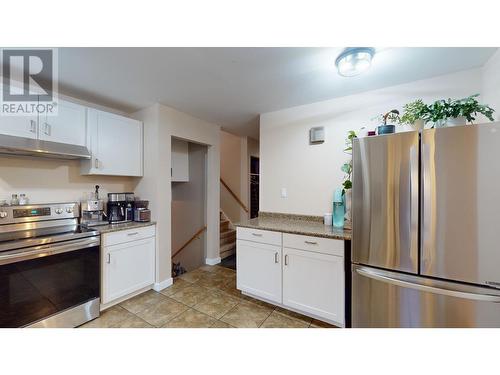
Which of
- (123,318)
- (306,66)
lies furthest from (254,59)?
(123,318)

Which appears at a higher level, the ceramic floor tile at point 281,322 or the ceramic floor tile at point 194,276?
the ceramic floor tile at point 194,276

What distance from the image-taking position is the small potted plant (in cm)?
154

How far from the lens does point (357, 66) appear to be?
1466mm

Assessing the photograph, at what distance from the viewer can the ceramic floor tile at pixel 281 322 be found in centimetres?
175

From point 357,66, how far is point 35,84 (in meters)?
2.79

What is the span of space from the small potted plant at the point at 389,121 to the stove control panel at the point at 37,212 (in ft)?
9.81

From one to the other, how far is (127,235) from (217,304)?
3.95 ft

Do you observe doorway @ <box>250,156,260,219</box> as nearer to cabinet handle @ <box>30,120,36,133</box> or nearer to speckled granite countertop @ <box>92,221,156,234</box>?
speckled granite countertop @ <box>92,221,156,234</box>

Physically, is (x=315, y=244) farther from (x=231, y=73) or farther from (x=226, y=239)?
(x=226, y=239)

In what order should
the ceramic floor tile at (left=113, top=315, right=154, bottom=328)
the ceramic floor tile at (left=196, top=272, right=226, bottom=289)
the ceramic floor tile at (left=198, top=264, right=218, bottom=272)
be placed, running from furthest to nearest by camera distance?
the ceramic floor tile at (left=198, top=264, right=218, bottom=272)
the ceramic floor tile at (left=196, top=272, right=226, bottom=289)
the ceramic floor tile at (left=113, top=315, right=154, bottom=328)

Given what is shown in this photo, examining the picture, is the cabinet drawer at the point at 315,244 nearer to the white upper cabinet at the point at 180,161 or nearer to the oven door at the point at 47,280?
the oven door at the point at 47,280

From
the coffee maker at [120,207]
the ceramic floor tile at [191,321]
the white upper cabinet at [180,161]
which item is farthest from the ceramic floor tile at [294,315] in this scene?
the white upper cabinet at [180,161]

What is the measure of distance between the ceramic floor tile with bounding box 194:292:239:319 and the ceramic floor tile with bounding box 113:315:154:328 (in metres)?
0.47

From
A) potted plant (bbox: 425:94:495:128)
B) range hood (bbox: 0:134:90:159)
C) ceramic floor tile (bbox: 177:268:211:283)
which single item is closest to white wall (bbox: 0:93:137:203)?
range hood (bbox: 0:134:90:159)
